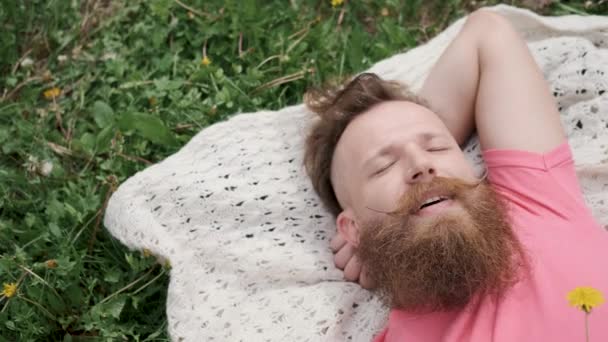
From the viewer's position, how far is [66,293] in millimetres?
2387

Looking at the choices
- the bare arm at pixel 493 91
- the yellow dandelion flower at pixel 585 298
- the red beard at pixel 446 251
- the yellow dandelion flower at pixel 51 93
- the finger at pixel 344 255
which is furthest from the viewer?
the yellow dandelion flower at pixel 51 93

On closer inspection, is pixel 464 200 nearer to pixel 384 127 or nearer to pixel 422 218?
pixel 422 218

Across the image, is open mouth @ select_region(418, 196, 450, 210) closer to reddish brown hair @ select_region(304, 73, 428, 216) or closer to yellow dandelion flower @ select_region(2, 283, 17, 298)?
reddish brown hair @ select_region(304, 73, 428, 216)

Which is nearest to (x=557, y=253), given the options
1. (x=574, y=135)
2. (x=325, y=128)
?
(x=574, y=135)

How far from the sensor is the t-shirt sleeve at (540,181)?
212cm

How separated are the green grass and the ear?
0.65 metres

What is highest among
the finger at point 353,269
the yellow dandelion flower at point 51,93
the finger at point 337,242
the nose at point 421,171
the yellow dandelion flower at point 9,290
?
the nose at point 421,171

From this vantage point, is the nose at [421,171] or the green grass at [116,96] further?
the green grass at [116,96]

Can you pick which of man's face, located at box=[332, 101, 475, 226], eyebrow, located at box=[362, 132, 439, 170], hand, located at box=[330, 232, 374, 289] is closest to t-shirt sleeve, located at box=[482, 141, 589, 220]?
man's face, located at box=[332, 101, 475, 226]

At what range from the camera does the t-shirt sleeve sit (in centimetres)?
212

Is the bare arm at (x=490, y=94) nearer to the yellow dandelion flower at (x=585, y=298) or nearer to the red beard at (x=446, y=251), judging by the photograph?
the red beard at (x=446, y=251)

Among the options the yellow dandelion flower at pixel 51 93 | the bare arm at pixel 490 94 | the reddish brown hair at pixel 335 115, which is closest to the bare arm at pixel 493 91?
the bare arm at pixel 490 94

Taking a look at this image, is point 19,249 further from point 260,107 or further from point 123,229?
point 260,107

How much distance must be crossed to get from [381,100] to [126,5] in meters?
1.39
